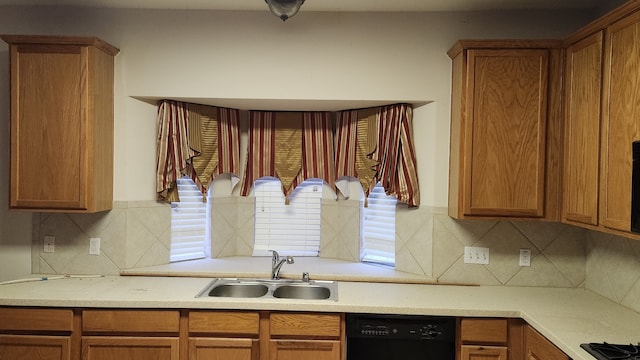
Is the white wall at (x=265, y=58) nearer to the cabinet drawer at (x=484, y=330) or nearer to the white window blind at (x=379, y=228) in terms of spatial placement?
the white window blind at (x=379, y=228)

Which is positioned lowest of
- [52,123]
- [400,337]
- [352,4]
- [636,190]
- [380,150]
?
[400,337]

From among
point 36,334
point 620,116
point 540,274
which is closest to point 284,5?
point 620,116

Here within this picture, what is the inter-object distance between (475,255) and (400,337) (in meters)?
0.85

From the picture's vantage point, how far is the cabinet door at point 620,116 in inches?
72.9

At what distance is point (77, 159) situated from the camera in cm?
252

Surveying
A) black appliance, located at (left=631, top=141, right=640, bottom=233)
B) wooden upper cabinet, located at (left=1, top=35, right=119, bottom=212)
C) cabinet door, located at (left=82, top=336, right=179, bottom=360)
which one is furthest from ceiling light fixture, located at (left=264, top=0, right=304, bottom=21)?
cabinet door, located at (left=82, top=336, right=179, bottom=360)

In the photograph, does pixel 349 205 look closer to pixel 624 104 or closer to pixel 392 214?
pixel 392 214

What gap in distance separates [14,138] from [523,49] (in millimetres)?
3050

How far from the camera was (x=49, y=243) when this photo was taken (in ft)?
9.30


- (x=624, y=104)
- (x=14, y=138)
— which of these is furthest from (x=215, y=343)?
(x=624, y=104)

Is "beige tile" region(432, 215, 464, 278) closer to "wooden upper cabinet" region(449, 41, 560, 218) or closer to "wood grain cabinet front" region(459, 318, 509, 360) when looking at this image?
"wooden upper cabinet" region(449, 41, 560, 218)

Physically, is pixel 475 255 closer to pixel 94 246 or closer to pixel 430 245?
pixel 430 245

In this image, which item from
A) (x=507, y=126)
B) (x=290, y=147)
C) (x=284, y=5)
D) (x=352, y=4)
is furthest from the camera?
(x=290, y=147)

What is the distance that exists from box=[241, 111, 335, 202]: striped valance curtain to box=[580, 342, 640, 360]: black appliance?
200 centimetres
